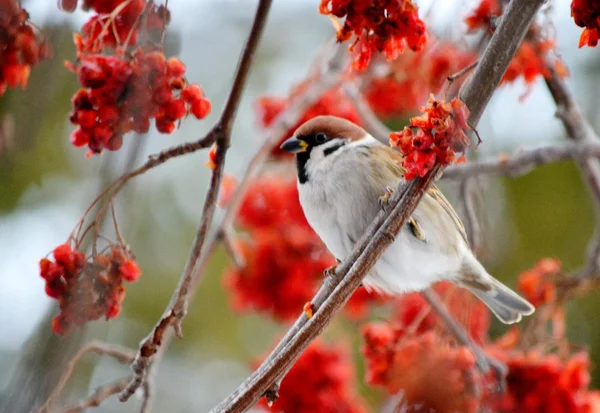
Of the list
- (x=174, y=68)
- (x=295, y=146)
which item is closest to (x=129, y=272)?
(x=174, y=68)

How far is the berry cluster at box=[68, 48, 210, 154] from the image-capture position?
1687 millimetres

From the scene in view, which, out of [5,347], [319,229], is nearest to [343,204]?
[319,229]

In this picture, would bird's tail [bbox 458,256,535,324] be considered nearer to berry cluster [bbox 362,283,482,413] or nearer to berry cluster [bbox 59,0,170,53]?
berry cluster [bbox 362,283,482,413]

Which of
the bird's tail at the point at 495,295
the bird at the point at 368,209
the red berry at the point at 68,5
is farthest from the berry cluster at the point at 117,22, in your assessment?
the bird's tail at the point at 495,295

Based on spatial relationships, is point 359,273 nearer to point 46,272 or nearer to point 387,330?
point 46,272

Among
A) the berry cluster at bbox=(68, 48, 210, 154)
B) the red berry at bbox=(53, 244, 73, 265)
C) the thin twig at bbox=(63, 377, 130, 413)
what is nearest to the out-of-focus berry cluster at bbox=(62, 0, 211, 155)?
the berry cluster at bbox=(68, 48, 210, 154)

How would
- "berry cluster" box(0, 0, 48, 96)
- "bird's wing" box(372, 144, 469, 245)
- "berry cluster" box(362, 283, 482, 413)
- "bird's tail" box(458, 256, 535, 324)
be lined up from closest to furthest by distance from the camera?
1. "berry cluster" box(0, 0, 48, 96)
2. "berry cluster" box(362, 283, 482, 413)
3. "bird's wing" box(372, 144, 469, 245)
4. "bird's tail" box(458, 256, 535, 324)

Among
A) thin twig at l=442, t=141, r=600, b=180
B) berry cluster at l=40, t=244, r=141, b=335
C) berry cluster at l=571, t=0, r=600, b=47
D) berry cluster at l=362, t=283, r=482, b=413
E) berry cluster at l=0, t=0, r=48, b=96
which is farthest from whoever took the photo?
thin twig at l=442, t=141, r=600, b=180

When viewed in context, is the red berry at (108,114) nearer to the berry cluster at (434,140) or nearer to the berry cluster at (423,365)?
the berry cluster at (434,140)

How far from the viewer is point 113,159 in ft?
6.02

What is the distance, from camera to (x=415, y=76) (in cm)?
341

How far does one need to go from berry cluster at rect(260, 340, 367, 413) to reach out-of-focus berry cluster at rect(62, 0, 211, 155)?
5.01ft

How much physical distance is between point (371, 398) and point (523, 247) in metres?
1.54

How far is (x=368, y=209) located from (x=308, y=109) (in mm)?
953
